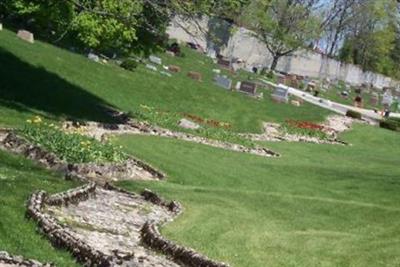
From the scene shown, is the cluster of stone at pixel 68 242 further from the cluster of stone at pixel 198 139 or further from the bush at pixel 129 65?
the bush at pixel 129 65

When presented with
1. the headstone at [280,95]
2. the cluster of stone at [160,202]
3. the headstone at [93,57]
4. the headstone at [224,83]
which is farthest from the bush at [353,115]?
the cluster of stone at [160,202]

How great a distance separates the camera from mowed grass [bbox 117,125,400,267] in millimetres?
13859

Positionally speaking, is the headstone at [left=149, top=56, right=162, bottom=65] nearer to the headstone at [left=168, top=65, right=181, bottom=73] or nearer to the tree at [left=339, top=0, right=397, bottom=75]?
the headstone at [left=168, top=65, right=181, bottom=73]

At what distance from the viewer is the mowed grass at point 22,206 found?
1121cm

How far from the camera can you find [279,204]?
18781 mm

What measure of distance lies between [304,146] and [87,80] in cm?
1132

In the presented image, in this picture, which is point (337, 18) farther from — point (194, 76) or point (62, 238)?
point (62, 238)

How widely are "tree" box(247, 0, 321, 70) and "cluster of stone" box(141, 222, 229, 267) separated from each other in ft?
223

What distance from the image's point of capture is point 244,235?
48.2 ft

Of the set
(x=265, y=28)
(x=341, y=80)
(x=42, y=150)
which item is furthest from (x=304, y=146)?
(x=341, y=80)

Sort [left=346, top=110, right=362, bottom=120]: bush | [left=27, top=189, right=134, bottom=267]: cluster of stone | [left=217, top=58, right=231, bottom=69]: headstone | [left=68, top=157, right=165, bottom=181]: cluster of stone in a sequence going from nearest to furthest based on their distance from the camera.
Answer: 1. [left=27, top=189, right=134, bottom=267]: cluster of stone
2. [left=68, top=157, right=165, bottom=181]: cluster of stone
3. [left=346, top=110, right=362, bottom=120]: bush
4. [left=217, top=58, right=231, bottom=69]: headstone

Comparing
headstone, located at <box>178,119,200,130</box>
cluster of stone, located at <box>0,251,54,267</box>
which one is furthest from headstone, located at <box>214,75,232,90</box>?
cluster of stone, located at <box>0,251,54,267</box>

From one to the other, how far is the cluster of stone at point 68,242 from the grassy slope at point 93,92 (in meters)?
10.6

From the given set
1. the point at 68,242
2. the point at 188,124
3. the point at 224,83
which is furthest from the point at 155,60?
the point at 68,242
